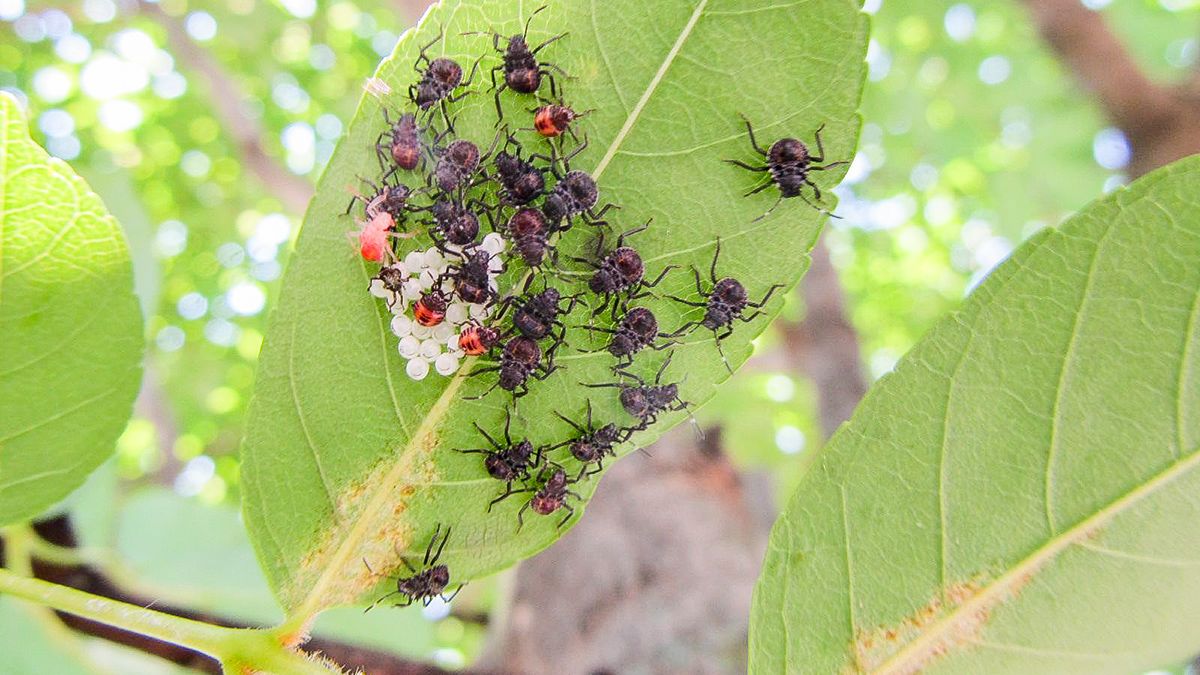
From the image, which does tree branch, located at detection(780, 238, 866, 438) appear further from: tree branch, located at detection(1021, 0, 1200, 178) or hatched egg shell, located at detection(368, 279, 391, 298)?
hatched egg shell, located at detection(368, 279, 391, 298)

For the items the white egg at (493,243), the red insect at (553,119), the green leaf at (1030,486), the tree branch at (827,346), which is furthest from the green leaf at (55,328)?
the tree branch at (827,346)

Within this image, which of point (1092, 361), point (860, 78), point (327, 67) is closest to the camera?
point (1092, 361)

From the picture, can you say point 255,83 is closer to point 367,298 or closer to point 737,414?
point 737,414

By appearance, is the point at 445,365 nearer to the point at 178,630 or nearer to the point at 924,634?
the point at 178,630

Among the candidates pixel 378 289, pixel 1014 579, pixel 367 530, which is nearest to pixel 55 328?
pixel 378 289

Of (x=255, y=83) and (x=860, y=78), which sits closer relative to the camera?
(x=860, y=78)

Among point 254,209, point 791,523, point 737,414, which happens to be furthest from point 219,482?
point 791,523
